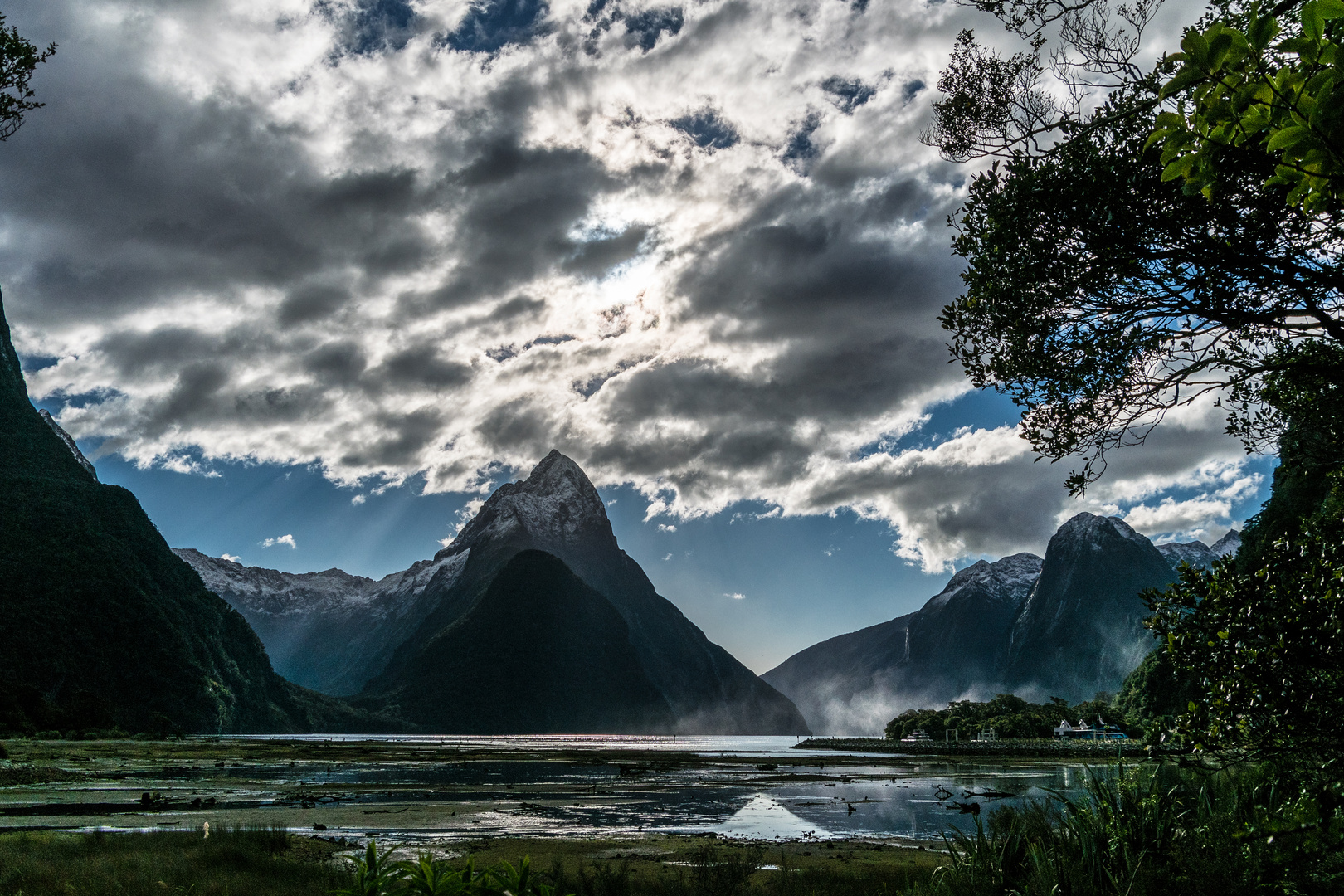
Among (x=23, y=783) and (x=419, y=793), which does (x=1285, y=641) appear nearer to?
(x=419, y=793)

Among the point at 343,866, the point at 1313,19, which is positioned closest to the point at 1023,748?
the point at 343,866

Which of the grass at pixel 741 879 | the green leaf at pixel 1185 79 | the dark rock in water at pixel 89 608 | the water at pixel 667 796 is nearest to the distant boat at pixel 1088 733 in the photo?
the water at pixel 667 796

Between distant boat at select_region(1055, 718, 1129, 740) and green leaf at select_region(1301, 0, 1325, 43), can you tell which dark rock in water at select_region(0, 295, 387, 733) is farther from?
distant boat at select_region(1055, 718, 1129, 740)

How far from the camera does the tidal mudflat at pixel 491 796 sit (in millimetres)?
Result: 28969

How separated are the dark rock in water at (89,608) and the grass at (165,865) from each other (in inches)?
4241

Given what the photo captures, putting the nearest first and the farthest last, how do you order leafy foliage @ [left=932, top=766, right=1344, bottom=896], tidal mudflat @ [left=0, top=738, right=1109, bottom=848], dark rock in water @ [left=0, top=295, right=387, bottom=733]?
1. leafy foliage @ [left=932, top=766, right=1344, bottom=896]
2. tidal mudflat @ [left=0, top=738, right=1109, bottom=848]
3. dark rock in water @ [left=0, top=295, right=387, bottom=733]

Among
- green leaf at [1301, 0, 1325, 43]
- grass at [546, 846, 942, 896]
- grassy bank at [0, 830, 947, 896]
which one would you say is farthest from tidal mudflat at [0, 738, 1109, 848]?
green leaf at [1301, 0, 1325, 43]

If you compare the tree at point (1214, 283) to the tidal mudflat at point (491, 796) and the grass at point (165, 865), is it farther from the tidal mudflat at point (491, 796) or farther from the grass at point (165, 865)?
the grass at point (165, 865)

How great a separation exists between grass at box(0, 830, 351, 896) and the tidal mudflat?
4443 mm

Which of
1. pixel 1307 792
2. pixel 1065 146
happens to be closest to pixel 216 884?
pixel 1307 792

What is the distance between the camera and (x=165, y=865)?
1691 centimetres

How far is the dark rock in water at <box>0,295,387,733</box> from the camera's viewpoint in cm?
12988

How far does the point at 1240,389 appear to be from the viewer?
38.3 ft

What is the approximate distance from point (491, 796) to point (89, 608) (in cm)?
14420
